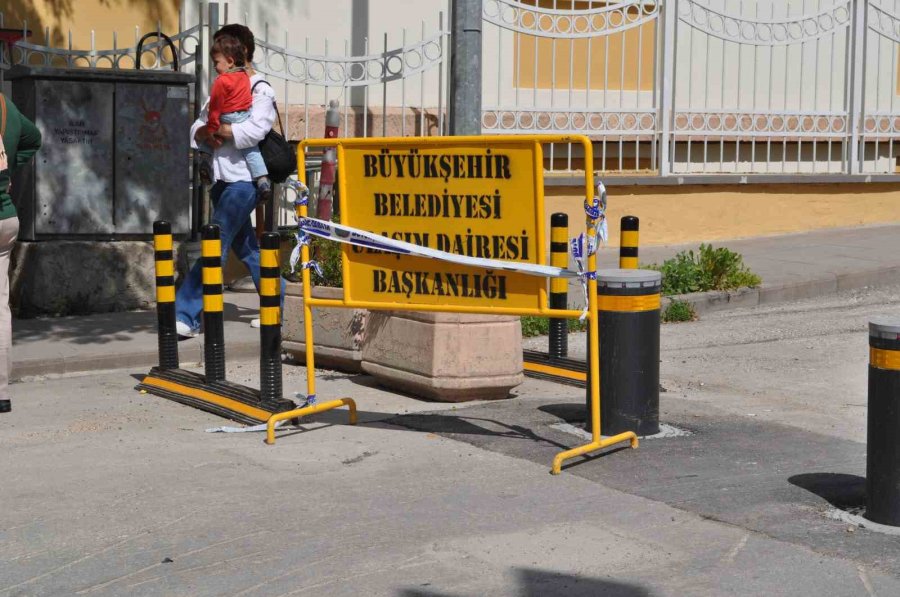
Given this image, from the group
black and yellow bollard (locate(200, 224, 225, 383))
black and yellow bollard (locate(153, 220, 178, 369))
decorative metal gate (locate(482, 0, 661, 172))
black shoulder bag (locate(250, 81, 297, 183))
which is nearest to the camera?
black and yellow bollard (locate(200, 224, 225, 383))

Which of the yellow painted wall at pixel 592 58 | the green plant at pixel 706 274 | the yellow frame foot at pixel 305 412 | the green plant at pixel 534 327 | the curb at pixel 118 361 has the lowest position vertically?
the yellow frame foot at pixel 305 412

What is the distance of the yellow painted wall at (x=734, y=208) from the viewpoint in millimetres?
13805

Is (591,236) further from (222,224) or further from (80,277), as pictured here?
(80,277)

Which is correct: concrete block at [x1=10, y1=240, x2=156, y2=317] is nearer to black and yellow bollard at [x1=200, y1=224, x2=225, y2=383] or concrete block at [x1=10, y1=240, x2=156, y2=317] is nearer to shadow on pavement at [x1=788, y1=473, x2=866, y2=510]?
black and yellow bollard at [x1=200, y1=224, x2=225, y2=383]

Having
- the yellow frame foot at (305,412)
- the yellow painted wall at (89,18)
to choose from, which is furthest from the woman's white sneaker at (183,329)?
the yellow painted wall at (89,18)

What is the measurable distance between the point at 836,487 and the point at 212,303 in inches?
141

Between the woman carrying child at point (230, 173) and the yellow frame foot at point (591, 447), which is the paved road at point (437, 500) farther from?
the woman carrying child at point (230, 173)

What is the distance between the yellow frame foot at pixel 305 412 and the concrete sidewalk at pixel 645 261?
171cm

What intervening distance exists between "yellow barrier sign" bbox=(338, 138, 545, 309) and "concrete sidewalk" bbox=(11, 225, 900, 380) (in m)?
1.93

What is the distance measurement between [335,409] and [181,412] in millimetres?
858

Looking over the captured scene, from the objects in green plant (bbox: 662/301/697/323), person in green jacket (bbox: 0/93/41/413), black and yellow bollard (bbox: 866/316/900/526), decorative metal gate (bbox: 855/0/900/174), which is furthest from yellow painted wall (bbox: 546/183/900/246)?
black and yellow bollard (bbox: 866/316/900/526)

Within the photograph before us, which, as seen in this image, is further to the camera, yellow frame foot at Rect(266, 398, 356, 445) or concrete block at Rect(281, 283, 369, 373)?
concrete block at Rect(281, 283, 369, 373)

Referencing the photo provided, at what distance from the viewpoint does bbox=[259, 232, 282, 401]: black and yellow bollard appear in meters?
7.01

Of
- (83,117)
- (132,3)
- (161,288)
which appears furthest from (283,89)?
(161,288)
